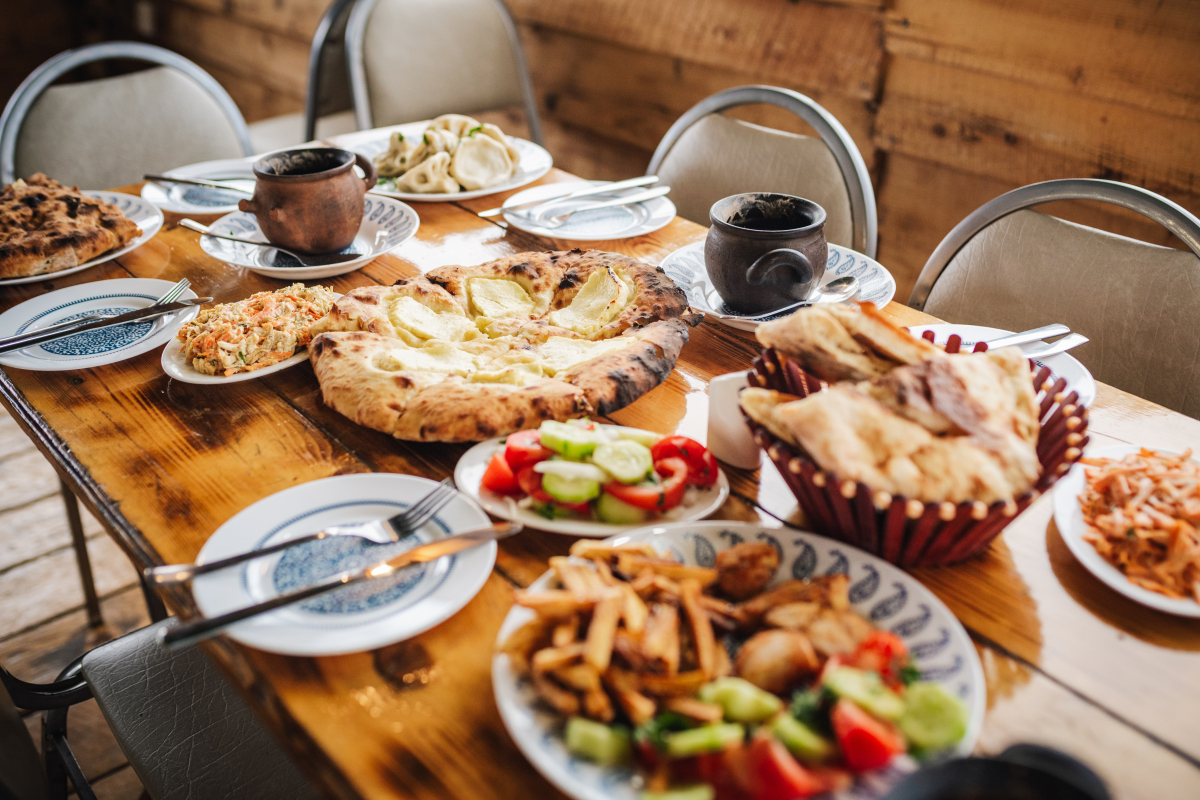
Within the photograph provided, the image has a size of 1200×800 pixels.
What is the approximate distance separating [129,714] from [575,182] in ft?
5.07

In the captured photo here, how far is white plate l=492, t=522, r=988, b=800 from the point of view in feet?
2.14

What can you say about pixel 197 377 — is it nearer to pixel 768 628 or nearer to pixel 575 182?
pixel 768 628

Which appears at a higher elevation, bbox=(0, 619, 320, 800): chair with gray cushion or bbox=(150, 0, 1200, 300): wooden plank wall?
bbox=(150, 0, 1200, 300): wooden plank wall

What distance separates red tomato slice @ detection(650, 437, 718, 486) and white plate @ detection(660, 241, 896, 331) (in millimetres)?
435

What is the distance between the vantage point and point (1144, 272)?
1613 millimetres

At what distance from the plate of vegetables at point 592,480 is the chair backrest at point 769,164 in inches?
51.9

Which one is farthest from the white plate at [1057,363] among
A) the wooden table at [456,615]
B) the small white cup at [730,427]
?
the small white cup at [730,427]

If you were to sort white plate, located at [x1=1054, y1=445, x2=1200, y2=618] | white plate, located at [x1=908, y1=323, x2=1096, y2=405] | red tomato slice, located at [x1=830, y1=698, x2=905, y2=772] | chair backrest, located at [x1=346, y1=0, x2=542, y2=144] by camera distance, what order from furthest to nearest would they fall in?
chair backrest, located at [x1=346, y1=0, x2=542, y2=144]
white plate, located at [x1=908, y1=323, x2=1096, y2=405]
white plate, located at [x1=1054, y1=445, x2=1200, y2=618]
red tomato slice, located at [x1=830, y1=698, x2=905, y2=772]

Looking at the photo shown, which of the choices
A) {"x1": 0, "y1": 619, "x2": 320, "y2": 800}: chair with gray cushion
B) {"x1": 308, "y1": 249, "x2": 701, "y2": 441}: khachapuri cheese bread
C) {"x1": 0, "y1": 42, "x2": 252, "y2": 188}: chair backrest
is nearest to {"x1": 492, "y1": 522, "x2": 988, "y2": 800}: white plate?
{"x1": 308, "y1": 249, "x2": 701, "y2": 441}: khachapuri cheese bread

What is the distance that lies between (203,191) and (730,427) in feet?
5.58

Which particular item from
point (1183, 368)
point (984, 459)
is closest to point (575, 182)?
point (1183, 368)

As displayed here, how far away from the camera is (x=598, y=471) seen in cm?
97

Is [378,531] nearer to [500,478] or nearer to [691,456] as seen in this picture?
[500,478]

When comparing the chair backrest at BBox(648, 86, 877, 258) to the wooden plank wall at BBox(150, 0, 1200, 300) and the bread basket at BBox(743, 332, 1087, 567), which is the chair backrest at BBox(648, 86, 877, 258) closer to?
the wooden plank wall at BBox(150, 0, 1200, 300)
